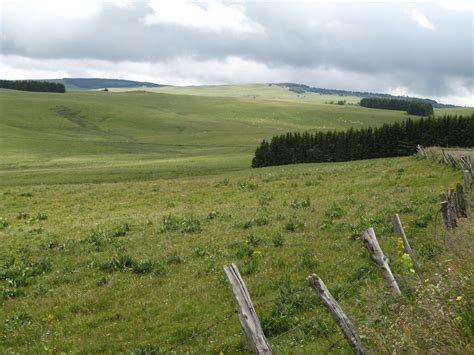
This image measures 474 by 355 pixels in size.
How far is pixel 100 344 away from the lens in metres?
10.9

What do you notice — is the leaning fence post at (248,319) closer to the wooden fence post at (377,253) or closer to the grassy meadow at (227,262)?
the grassy meadow at (227,262)

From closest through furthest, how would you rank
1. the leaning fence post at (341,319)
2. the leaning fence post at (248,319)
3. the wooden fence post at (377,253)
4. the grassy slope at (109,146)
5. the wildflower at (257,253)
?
the leaning fence post at (248,319), the leaning fence post at (341,319), the wooden fence post at (377,253), the wildflower at (257,253), the grassy slope at (109,146)

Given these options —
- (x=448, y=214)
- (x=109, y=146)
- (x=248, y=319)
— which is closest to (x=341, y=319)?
(x=248, y=319)

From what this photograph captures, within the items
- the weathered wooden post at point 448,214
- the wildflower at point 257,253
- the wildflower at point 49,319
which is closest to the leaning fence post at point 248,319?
the weathered wooden post at point 448,214

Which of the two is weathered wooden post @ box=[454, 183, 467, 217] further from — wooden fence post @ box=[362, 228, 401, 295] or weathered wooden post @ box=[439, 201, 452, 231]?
wooden fence post @ box=[362, 228, 401, 295]

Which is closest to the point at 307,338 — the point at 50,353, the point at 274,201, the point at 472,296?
the point at 472,296

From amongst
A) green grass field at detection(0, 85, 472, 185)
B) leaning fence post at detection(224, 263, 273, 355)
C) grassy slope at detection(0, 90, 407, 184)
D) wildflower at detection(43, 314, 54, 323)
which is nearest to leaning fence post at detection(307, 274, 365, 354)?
leaning fence post at detection(224, 263, 273, 355)

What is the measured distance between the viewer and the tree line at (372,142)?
86.6 metres

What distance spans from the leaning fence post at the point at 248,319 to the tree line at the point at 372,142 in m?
83.8

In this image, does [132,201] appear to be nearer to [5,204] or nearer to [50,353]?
[5,204]

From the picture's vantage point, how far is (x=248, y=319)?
22.6 ft

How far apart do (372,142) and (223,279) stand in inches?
3193

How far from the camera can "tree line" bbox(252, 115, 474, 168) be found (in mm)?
86625

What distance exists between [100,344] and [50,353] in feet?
3.43
